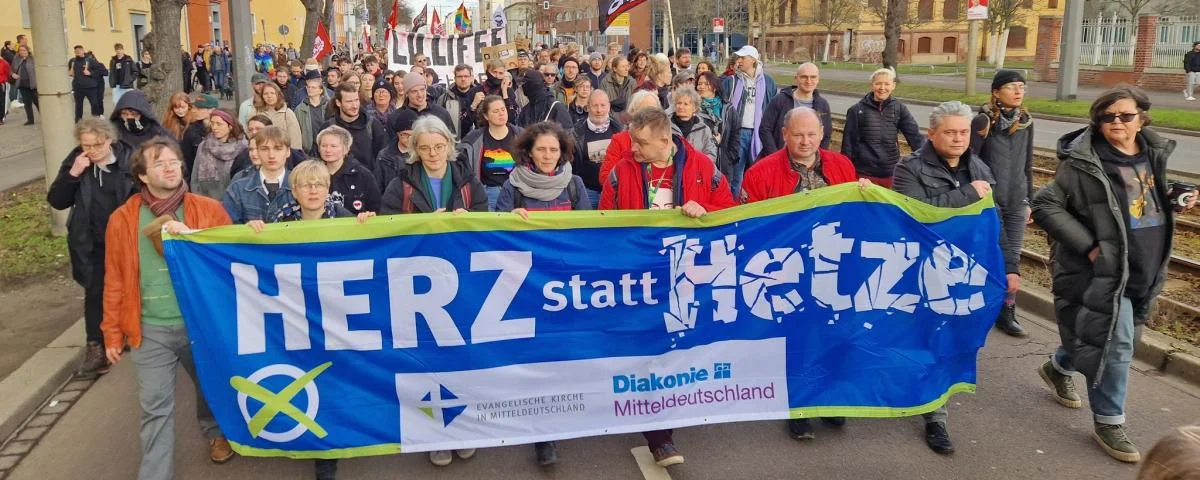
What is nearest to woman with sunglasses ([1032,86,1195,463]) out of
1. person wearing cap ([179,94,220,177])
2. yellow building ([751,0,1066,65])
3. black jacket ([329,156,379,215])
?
black jacket ([329,156,379,215])

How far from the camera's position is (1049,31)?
3672cm

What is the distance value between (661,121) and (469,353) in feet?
5.24

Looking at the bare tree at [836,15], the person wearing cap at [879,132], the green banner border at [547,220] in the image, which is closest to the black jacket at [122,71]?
the person wearing cap at [879,132]

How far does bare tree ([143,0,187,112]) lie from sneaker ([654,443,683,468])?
11.2 meters

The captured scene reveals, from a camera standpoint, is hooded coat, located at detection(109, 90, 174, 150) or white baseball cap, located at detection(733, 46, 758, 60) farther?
white baseball cap, located at detection(733, 46, 758, 60)

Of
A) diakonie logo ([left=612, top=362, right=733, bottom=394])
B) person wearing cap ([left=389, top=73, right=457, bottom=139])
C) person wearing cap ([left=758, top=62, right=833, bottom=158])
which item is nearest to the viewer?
diakonie logo ([left=612, top=362, right=733, bottom=394])

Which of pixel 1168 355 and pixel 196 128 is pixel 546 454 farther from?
pixel 196 128

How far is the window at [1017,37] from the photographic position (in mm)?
68463

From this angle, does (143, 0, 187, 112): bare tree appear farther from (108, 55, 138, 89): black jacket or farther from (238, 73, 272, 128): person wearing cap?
(108, 55, 138, 89): black jacket

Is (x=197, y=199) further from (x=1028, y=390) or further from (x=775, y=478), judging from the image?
(x=1028, y=390)

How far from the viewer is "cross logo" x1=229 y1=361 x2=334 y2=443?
439 cm

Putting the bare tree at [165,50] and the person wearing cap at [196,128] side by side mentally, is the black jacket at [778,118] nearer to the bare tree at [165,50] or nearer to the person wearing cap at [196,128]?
the person wearing cap at [196,128]

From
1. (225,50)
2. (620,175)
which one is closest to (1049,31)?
(225,50)

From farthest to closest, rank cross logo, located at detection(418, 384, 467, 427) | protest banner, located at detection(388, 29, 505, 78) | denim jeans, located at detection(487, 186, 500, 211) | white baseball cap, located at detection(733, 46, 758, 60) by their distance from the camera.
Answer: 1. protest banner, located at detection(388, 29, 505, 78)
2. white baseball cap, located at detection(733, 46, 758, 60)
3. denim jeans, located at detection(487, 186, 500, 211)
4. cross logo, located at detection(418, 384, 467, 427)
